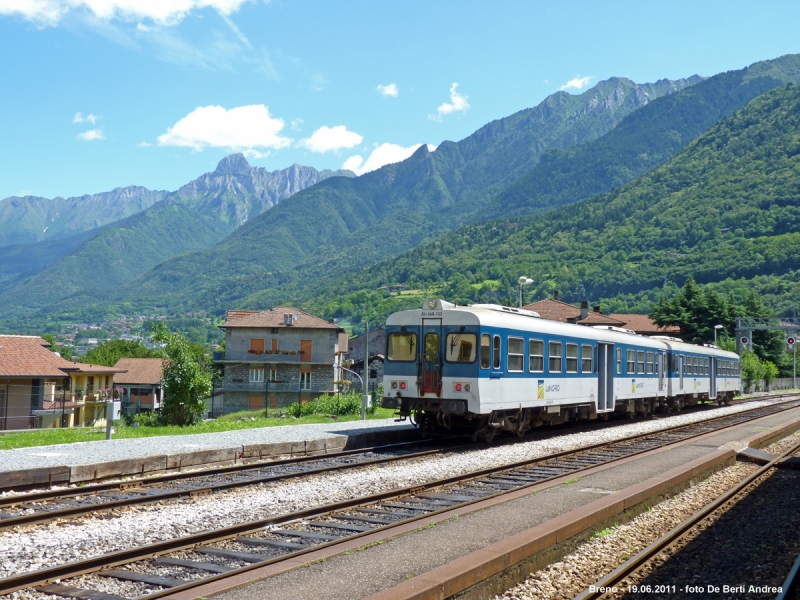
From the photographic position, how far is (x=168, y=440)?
1750cm

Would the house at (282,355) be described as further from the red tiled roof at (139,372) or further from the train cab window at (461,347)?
the train cab window at (461,347)

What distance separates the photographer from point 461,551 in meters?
7.45

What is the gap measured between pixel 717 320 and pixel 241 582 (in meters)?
79.7

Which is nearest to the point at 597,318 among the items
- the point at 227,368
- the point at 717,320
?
the point at 717,320

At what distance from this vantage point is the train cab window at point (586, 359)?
862 inches

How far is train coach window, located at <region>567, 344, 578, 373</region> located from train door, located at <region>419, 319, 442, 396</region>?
4.76 m

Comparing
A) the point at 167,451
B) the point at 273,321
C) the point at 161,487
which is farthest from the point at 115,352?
the point at 161,487

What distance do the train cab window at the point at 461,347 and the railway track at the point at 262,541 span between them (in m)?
3.96

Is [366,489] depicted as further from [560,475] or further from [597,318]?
[597,318]

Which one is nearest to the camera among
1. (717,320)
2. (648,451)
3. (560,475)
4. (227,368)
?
(560,475)

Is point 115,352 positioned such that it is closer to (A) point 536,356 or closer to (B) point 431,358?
(A) point 536,356

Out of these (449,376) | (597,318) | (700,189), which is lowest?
(449,376)

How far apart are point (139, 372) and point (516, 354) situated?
83.5 meters

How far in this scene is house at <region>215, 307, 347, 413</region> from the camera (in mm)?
71250
